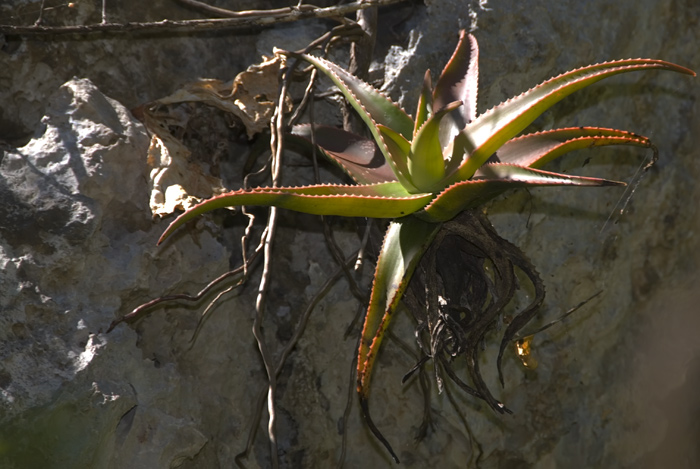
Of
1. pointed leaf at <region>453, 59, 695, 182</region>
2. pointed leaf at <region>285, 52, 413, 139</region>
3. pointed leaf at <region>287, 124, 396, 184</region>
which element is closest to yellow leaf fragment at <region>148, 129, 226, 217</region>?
pointed leaf at <region>287, 124, 396, 184</region>

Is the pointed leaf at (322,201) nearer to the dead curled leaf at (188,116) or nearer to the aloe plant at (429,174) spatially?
the aloe plant at (429,174)

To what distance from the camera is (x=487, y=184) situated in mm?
1237

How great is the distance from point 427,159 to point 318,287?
2.02 feet

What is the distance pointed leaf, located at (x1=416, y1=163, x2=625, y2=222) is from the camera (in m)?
1.18

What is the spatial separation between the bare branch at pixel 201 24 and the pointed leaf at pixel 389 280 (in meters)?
0.69

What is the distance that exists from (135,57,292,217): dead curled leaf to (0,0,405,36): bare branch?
0.37 ft

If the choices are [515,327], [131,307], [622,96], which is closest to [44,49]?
[131,307]

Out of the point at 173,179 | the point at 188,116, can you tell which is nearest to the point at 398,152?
the point at 173,179

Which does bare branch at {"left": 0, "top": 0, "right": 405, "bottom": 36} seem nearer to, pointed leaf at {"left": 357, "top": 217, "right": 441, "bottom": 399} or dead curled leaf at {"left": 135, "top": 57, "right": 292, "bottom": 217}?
dead curled leaf at {"left": 135, "top": 57, "right": 292, "bottom": 217}

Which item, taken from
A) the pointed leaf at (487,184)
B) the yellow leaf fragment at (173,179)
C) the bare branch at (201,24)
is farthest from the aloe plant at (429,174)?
the bare branch at (201,24)

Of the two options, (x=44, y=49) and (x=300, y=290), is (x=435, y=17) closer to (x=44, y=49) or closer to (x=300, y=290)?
(x=300, y=290)

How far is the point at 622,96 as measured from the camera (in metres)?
2.04

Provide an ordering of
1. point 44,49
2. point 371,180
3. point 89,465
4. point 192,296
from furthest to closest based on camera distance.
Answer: point 44,49 → point 192,296 → point 371,180 → point 89,465

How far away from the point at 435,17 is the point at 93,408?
131cm
